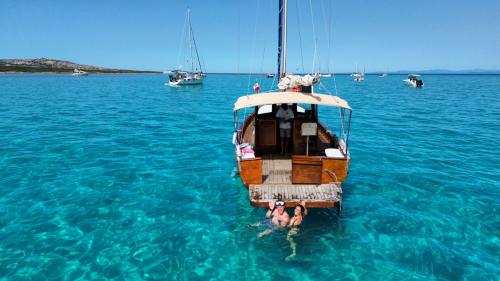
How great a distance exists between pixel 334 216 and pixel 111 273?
6818mm

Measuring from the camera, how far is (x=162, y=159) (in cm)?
1731

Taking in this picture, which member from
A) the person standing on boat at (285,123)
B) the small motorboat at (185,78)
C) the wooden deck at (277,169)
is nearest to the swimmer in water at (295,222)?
the wooden deck at (277,169)

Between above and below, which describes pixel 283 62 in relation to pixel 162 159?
above

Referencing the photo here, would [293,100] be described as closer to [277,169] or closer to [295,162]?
[295,162]

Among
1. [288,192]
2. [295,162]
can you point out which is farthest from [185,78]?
[288,192]

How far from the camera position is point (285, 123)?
12.1 meters

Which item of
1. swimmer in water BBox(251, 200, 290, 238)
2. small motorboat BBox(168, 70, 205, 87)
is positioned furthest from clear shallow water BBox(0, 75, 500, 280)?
small motorboat BBox(168, 70, 205, 87)

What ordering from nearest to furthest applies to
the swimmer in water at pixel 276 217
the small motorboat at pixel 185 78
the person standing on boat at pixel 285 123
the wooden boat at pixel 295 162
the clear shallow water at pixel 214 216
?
the clear shallow water at pixel 214 216 → the swimmer in water at pixel 276 217 → the wooden boat at pixel 295 162 → the person standing on boat at pixel 285 123 → the small motorboat at pixel 185 78

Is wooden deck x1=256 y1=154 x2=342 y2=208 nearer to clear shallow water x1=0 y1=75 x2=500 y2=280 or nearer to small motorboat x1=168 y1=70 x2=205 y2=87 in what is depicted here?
clear shallow water x1=0 y1=75 x2=500 y2=280

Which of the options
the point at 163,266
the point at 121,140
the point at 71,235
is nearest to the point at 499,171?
the point at 163,266

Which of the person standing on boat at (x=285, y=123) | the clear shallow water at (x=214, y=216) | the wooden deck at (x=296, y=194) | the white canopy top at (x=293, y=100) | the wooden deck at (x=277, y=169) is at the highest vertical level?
the white canopy top at (x=293, y=100)

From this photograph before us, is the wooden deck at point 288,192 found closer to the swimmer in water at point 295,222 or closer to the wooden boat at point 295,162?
the wooden boat at point 295,162

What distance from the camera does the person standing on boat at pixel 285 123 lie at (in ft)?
39.4

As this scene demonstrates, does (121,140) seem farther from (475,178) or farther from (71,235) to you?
(475,178)
